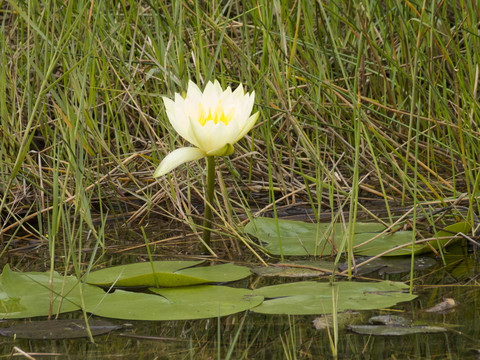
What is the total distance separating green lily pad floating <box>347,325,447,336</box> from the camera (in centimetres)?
99

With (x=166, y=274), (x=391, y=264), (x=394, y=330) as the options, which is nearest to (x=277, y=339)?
(x=394, y=330)

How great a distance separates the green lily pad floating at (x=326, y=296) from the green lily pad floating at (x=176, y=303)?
4 centimetres

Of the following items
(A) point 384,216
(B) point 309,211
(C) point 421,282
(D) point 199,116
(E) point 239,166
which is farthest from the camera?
(E) point 239,166

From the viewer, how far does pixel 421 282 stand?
1290mm

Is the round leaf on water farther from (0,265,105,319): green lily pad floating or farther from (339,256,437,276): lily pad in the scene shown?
(0,265,105,319): green lily pad floating

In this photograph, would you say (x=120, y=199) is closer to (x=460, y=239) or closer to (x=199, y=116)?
(x=199, y=116)

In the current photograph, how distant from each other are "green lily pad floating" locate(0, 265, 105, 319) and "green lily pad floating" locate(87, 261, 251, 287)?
5 cm

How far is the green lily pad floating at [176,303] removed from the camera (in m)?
1.13

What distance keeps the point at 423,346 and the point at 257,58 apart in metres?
2.00

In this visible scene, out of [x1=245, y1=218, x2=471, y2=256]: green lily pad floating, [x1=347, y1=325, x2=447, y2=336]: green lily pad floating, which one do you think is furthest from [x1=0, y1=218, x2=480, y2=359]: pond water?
[x1=245, y1=218, x2=471, y2=256]: green lily pad floating

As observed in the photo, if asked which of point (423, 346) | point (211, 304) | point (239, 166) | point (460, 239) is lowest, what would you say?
point (423, 346)

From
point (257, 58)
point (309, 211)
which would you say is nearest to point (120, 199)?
point (309, 211)

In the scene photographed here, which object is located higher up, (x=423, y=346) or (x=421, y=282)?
(x=421, y=282)

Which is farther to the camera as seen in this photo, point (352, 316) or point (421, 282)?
point (421, 282)
